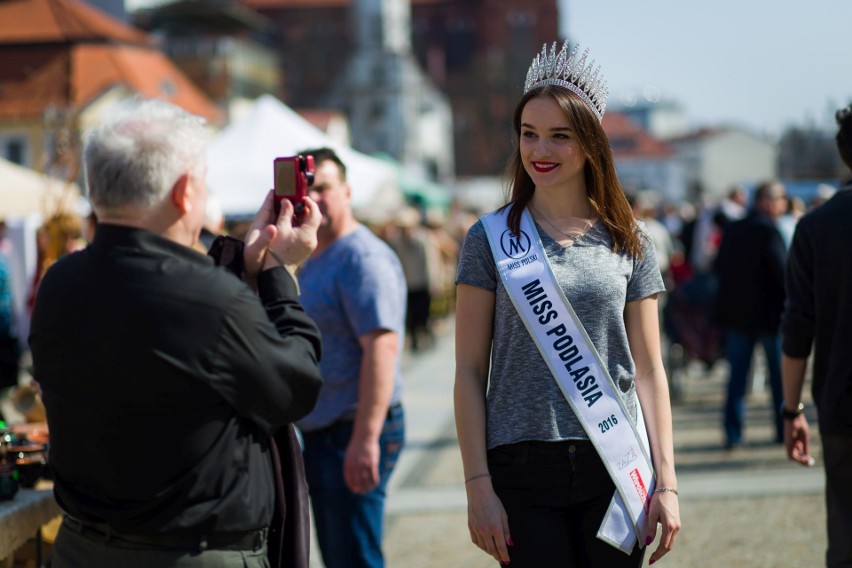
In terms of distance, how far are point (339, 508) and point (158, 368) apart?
2174 millimetres

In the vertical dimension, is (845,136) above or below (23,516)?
above

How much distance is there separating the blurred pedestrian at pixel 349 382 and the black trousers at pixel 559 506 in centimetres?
140

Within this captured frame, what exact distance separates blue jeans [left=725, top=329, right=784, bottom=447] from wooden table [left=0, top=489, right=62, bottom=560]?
21.5 feet

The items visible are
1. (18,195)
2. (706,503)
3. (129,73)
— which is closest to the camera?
(706,503)

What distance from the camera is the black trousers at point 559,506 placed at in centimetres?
340

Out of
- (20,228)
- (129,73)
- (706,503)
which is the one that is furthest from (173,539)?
(129,73)

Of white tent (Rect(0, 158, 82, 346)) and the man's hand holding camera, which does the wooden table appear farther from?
white tent (Rect(0, 158, 82, 346))

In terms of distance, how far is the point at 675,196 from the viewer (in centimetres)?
14325

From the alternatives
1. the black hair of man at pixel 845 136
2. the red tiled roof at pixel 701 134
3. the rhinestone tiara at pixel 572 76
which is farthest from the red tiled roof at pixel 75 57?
the red tiled roof at pixel 701 134

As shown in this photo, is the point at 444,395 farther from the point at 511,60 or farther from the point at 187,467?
the point at 511,60

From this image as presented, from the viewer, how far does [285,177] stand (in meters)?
3.25

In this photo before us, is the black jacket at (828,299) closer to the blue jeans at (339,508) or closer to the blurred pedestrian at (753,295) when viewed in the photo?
the blue jeans at (339,508)

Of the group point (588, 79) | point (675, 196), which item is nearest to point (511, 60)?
point (675, 196)

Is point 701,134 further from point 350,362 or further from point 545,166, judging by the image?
point 545,166
